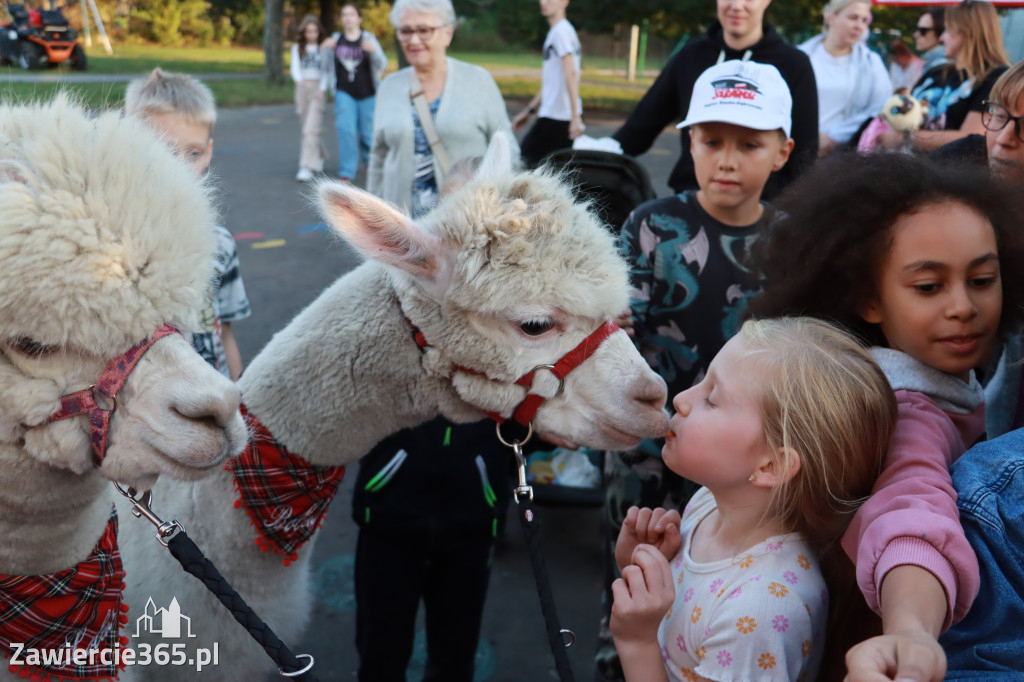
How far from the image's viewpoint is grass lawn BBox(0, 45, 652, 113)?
19.0 meters

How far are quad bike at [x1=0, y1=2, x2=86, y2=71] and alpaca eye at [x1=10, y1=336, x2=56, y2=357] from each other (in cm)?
2347

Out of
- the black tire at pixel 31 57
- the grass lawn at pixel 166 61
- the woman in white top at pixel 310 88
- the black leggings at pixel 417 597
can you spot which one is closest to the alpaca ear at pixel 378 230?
the black leggings at pixel 417 597

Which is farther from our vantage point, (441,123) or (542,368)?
(441,123)

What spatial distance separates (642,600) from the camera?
1326 millimetres

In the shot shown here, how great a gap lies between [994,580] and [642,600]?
0.52 metres

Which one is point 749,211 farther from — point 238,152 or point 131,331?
point 238,152

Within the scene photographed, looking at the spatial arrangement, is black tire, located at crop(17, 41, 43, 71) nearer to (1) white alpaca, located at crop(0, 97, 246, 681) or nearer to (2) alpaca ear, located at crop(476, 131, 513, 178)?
(2) alpaca ear, located at crop(476, 131, 513, 178)

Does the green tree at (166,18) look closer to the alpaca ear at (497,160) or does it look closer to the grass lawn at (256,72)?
the grass lawn at (256,72)

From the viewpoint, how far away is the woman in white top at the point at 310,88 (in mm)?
10500

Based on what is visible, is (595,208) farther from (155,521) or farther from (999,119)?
(155,521)

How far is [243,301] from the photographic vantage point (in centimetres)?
290

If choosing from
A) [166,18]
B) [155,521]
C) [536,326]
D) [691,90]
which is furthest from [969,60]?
[166,18]

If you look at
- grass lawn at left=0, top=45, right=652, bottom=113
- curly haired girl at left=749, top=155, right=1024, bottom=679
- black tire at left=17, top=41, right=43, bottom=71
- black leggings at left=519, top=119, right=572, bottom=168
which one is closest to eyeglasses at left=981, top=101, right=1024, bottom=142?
curly haired girl at left=749, top=155, right=1024, bottom=679

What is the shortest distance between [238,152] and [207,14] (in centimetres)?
3321
